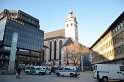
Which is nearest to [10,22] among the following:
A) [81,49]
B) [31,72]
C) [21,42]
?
[21,42]

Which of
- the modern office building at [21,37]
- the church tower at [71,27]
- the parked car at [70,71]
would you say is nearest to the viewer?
the parked car at [70,71]

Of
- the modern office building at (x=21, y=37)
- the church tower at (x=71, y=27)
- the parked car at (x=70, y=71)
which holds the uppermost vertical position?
the church tower at (x=71, y=27)

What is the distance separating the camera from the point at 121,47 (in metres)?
41.8

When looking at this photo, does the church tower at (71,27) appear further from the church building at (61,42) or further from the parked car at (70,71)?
the parked car at (70,71)

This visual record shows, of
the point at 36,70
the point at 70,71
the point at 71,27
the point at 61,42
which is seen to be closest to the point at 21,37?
the point at 61,42

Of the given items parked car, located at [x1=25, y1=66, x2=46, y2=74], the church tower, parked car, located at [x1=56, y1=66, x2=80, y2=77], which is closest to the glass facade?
the church tower

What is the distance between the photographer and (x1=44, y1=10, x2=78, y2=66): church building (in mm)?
108988

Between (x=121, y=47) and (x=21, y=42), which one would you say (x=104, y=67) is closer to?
(x=121, y=47)

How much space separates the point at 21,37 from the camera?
7706 cm

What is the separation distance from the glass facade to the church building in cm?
2206

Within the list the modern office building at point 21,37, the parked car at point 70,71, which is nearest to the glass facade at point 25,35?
the modern office building at point 21,37

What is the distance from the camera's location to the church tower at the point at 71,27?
119 metres

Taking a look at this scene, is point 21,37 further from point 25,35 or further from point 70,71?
point 70,71

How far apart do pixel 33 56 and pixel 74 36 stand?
41.6m
